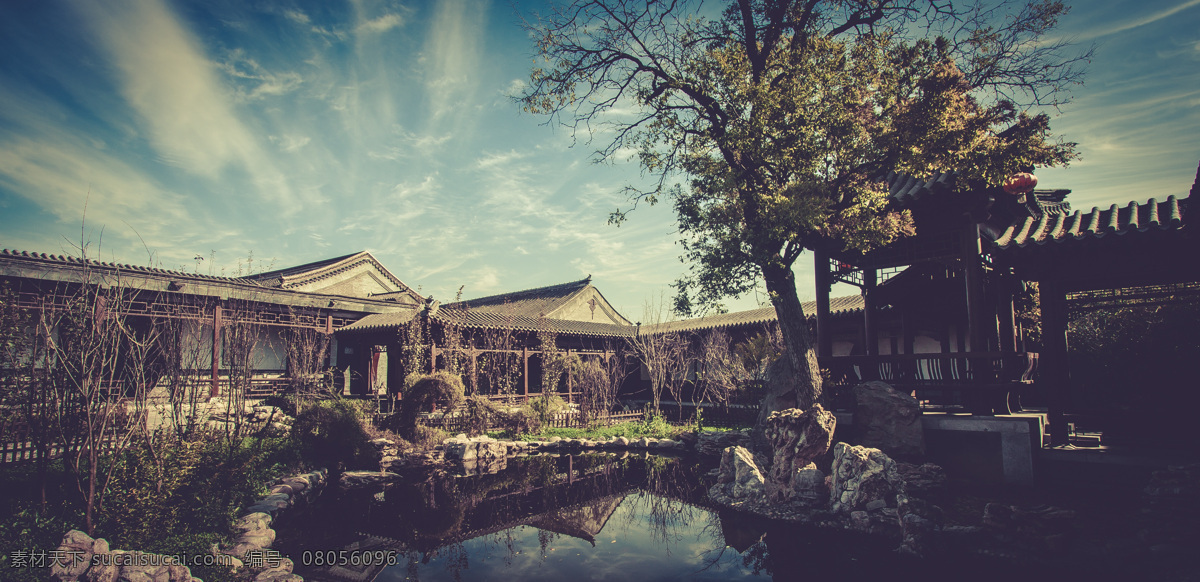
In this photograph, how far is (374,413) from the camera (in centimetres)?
1052

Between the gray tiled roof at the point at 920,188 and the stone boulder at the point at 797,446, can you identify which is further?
the gray tiled roof at the point at 920,188

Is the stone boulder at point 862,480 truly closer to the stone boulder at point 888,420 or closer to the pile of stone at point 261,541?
the stone boulder at point 888,420

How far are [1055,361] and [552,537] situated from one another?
6.09 metres

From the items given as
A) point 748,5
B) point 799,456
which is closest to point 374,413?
point 799,456

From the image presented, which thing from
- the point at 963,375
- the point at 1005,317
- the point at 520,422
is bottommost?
the point at 520,422

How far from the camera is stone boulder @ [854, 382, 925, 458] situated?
7.15m

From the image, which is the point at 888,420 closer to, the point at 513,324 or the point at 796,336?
the point at 796,336

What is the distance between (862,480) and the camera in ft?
19.9

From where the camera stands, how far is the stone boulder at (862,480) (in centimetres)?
599

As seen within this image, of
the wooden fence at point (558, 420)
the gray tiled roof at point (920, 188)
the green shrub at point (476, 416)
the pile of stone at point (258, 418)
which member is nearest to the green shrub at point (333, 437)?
the pile of stone at point (258, 418)

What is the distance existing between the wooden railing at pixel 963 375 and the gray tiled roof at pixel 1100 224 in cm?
143

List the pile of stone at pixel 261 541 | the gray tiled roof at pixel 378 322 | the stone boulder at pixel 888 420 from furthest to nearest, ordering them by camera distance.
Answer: the gray tiled roof at pixel 378 322 → the stone boulder at pixel 888 420 → the pile of stone at pixel 261 541

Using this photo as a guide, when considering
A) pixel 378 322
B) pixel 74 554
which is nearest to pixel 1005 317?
pixel 74 554

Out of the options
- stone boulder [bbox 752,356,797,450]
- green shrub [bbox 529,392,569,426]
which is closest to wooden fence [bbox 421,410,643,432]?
green shrub [bbox 529,392,569,426]
